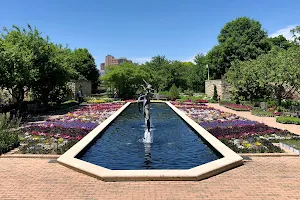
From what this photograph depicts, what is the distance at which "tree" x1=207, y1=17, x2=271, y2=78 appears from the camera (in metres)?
45.2

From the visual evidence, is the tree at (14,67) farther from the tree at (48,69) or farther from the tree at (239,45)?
the tree at (239,45)

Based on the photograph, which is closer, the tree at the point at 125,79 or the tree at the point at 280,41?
the tree at the point at 125,79

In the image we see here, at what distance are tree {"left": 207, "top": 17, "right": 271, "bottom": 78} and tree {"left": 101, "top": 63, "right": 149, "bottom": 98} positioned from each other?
40.6ft

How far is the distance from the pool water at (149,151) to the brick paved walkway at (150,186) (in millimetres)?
1420

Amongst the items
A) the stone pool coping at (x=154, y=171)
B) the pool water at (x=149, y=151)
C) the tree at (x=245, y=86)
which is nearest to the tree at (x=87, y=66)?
the tree at (x=245, y=86)

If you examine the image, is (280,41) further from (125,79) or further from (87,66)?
(87,66)

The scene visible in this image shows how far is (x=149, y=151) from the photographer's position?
33.4 ft

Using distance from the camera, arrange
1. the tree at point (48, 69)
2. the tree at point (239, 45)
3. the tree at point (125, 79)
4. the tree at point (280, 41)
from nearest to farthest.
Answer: the tree at point (48, 69) → the tree at point (125, 79) → the tree at point (239, 45) → the tree at point (280, 41)

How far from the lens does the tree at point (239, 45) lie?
45.2 meters

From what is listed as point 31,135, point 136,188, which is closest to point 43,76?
point 31,135

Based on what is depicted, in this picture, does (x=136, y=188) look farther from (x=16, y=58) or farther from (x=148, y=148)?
(x=16, y=58)

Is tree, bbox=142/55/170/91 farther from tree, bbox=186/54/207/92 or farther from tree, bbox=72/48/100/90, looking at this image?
tree, bbox=72/48/100/90

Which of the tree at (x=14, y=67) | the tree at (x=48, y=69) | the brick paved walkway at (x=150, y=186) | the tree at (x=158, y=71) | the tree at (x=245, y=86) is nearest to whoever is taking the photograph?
the brick paved walkway at (x=150, y=186)

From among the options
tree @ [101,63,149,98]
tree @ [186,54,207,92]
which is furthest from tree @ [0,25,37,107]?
tree @ [186,54,207,92]
